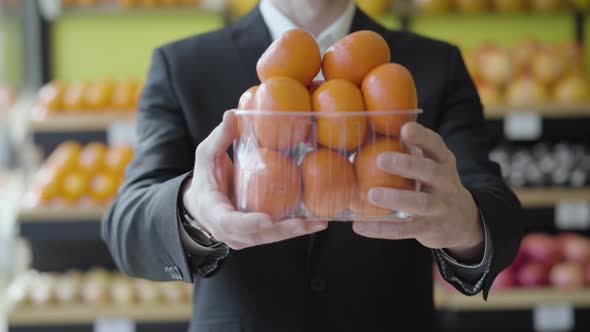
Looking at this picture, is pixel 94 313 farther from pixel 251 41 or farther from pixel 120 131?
pixel 251 41

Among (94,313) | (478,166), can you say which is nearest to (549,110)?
(94,313)

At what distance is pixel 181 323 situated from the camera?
3178 millimetres

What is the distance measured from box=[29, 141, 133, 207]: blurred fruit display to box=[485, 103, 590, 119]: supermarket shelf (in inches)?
58.1

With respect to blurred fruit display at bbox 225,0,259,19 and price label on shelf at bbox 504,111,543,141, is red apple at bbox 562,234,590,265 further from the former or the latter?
blurred fruit display at bbox 225,0,259,19

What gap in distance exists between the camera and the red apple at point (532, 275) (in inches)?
129

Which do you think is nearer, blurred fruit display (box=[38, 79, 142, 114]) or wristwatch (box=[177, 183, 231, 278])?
wristwatch (box=[177, 183, 231, 278])

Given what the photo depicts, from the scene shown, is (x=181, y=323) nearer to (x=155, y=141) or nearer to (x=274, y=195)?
(x=155, y=141)

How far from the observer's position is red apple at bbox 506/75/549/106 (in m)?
3.46

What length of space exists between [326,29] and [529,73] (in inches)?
96.6

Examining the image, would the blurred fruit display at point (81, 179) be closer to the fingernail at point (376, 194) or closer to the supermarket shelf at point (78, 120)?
the supermarket shelf at point (78, 120)

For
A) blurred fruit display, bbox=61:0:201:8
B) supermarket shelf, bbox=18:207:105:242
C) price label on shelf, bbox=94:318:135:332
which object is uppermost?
blurred fruit display, bbox=61:0:201:8

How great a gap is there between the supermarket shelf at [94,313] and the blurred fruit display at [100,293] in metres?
0.02

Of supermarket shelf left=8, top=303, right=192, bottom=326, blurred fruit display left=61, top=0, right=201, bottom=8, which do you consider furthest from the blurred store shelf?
blurred fruit display left=61, top=0, right=201, bottom=8

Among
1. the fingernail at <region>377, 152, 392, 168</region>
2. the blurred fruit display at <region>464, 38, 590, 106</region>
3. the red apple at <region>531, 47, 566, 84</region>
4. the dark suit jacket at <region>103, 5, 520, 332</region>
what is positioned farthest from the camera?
the red apple at <region>531, 47, 566, 84</region>
